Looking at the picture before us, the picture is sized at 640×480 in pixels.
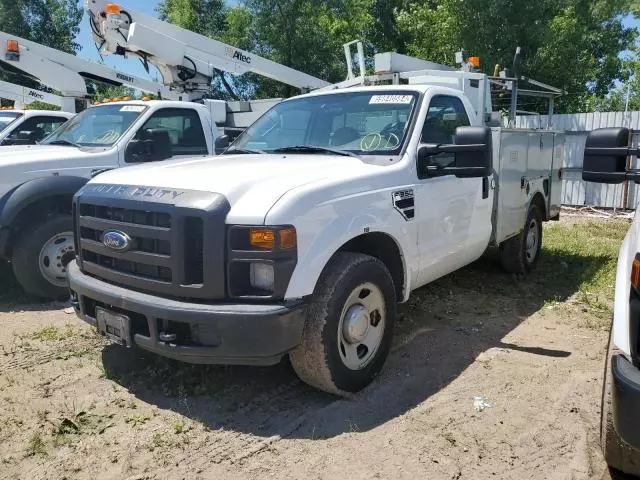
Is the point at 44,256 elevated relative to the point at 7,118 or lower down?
lower down

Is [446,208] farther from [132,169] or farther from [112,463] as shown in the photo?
[112,463]

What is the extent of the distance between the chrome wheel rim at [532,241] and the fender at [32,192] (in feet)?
16.2

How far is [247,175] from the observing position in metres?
3.55

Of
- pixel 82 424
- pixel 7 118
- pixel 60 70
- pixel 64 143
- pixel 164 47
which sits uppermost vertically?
pixel 164 47

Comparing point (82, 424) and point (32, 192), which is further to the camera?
point (32, 192)

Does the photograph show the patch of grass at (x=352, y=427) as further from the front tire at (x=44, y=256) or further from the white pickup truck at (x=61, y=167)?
the front tire at (x=44, y=256)

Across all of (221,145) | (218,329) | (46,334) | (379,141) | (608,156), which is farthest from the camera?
(221,145)

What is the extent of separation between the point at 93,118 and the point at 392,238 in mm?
4577

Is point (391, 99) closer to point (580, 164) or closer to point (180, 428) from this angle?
point (180, 428)

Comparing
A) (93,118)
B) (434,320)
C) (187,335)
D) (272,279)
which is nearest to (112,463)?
(187,335)

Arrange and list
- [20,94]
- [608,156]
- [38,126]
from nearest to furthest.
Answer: [608,156]
[38,126]
[20,94]

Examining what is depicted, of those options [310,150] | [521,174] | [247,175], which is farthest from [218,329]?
[521,174]

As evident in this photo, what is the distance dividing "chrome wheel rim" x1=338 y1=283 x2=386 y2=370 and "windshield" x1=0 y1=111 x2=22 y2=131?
801 centimetres

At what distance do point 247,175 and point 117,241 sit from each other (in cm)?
88
